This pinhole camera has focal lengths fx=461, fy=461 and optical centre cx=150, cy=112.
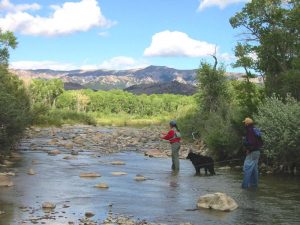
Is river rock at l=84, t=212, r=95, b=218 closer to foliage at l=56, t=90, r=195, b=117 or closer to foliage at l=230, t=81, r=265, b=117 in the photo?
foliage at l=230, t=81, r=265, b=117

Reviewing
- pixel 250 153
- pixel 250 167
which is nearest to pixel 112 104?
pixel 250 153

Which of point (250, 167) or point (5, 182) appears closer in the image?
point (5, 182)

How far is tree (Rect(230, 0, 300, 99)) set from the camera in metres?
30.5

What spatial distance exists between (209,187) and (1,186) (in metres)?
7.20

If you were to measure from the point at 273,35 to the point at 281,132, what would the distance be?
1402 centimetres

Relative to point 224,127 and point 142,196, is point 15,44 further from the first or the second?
point 142,196

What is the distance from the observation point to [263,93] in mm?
28828

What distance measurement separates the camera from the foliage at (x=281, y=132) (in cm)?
1891

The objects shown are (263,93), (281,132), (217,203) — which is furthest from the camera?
(263,93)

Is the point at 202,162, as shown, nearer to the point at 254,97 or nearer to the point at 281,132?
the point at 281,132

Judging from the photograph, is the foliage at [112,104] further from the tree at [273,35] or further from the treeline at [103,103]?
the tree at [273,35]

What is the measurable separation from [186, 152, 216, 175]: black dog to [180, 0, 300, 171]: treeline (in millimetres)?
2412

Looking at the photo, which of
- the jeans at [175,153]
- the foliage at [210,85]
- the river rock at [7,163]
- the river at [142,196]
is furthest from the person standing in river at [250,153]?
the foliage at [210,85]

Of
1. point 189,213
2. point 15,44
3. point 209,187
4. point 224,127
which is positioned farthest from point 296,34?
point 15,44
